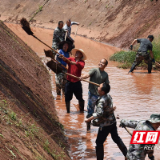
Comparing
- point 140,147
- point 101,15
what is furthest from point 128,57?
point 101,15

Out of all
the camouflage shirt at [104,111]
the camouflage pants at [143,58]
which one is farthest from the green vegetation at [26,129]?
the camouflage pants at [143,58]

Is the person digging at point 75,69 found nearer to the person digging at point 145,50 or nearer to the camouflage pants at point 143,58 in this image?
the person digging at point 145,50

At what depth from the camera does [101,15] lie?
36.2 meters

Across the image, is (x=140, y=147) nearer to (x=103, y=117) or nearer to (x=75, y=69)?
(x=103, y=117)

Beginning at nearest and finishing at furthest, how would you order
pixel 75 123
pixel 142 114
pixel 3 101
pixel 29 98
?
pixel 3 101
pixel 29 98
pixel 75 123
pixel 142 114

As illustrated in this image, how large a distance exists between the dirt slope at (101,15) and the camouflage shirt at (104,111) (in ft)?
62.3

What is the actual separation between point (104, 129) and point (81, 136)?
63.4 inches

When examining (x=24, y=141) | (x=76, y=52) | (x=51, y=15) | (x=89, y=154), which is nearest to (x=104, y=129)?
(x=89, y=154)

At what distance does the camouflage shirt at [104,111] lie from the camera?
5625 millimetres

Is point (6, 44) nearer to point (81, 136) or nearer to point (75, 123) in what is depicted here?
point (75, 123)

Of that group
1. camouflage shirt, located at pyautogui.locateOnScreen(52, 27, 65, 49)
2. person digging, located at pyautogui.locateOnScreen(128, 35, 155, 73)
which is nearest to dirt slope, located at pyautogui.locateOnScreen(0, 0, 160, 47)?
person digging, located at pyautogui.locateOnScreen(128, 35, 155, 73)

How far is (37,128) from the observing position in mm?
5750

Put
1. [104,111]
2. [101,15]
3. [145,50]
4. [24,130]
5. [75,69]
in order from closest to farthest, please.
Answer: [24,130]
[104,111]
[75,69]
[145,50]
[101,15]

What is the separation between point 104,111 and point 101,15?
103 ft
